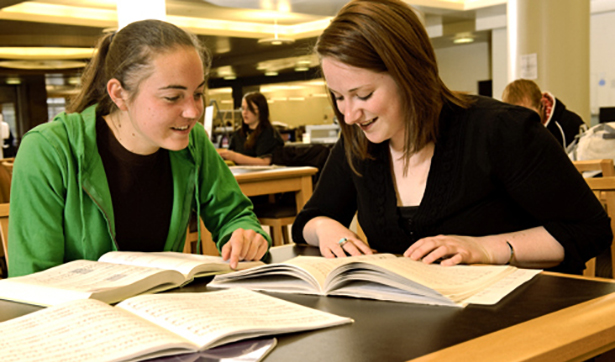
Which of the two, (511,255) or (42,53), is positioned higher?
(42,53)

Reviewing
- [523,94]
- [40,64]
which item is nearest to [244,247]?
[523,94]

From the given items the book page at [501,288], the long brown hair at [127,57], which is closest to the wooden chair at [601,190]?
the book page at [501,288]

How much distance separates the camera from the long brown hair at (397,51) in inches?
54.1

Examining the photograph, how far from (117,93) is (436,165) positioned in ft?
2.54

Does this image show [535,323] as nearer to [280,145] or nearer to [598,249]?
[598,249]

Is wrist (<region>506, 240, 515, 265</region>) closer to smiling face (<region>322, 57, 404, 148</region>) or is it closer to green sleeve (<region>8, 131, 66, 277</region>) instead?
smiling face (<region>322, 57, 404, 148</region>)

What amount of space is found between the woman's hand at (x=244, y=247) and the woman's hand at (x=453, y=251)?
0.33 metres

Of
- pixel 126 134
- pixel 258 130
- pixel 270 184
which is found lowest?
pixel 270 184

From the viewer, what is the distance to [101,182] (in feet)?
4.87

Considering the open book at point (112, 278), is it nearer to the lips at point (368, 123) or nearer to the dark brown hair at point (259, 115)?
the lips at point (368, 123)

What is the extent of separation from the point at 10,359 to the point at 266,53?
12.4m

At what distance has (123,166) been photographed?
1.57 metres

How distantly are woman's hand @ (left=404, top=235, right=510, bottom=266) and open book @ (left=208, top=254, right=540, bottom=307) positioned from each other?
0.04 meters

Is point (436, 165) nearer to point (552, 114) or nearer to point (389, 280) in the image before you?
point (389, 280)
